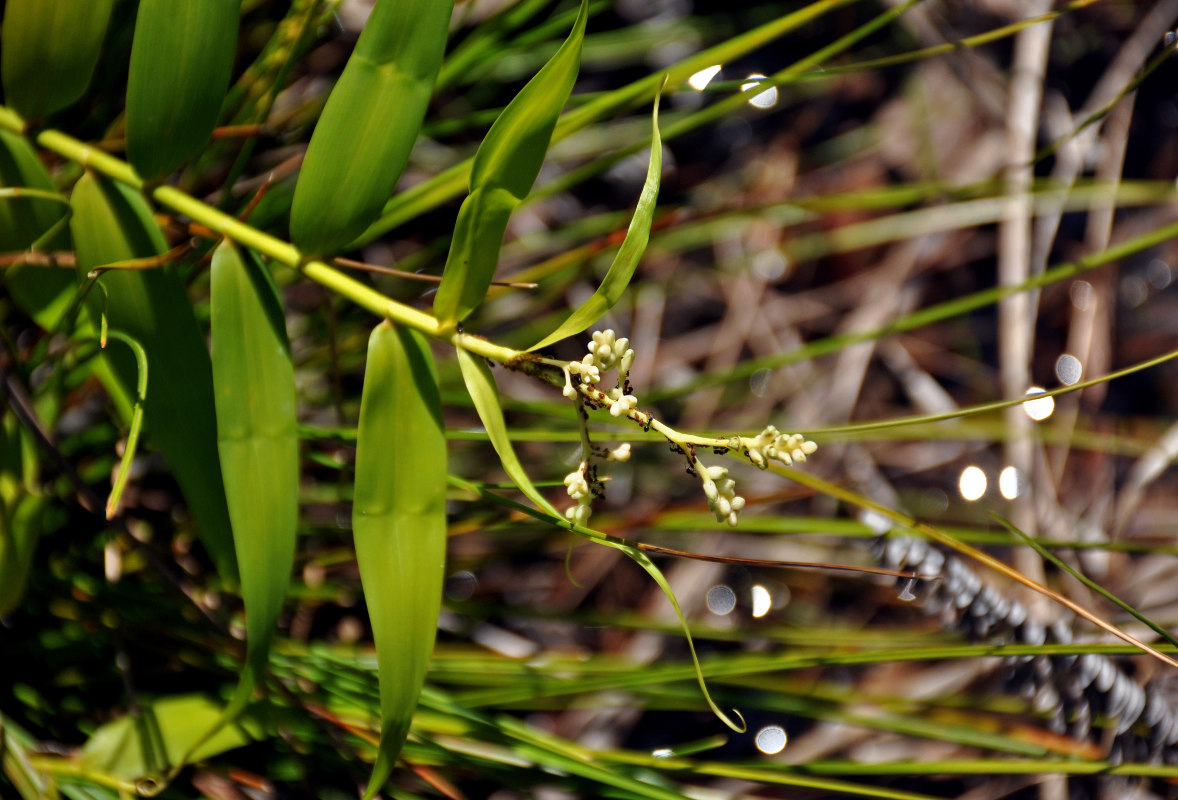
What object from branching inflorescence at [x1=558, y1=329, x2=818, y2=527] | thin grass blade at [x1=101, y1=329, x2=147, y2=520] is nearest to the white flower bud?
branching inflorescence at [x1=558, y1=329, x2=818, y2=527]

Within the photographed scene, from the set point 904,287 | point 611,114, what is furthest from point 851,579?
point 611,114

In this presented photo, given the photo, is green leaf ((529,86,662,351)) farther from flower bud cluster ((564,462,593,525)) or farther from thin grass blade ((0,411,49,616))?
thin grass blade ((0,411,49,616))

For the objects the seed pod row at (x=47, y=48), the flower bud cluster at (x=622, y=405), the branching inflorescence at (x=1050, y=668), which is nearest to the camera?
the flower bud cluster at (x=622, y=405)

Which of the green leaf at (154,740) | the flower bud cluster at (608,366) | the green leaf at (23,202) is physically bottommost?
the green leaf at (154,740)

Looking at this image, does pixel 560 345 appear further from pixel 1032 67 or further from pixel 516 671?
pixel 1032 67

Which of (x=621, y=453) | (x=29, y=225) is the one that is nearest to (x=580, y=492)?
(x=621, y=453)

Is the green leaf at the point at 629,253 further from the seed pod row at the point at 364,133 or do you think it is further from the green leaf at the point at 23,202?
the green leaf at the point at 23,202

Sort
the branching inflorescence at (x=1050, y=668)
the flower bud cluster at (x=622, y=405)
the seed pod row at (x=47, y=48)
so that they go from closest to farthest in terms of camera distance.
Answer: the flower bud cluster at (x=622, y=405) → the seed pod row at (x=47, y=48) → the branching inflorescence at (x=1050, y=668)

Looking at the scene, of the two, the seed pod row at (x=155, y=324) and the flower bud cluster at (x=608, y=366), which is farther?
the seed pod row at (x=155, y=324)

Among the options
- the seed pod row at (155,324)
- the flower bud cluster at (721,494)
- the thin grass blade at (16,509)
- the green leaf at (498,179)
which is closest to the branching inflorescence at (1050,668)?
the flower bud cluster at (721,494)
